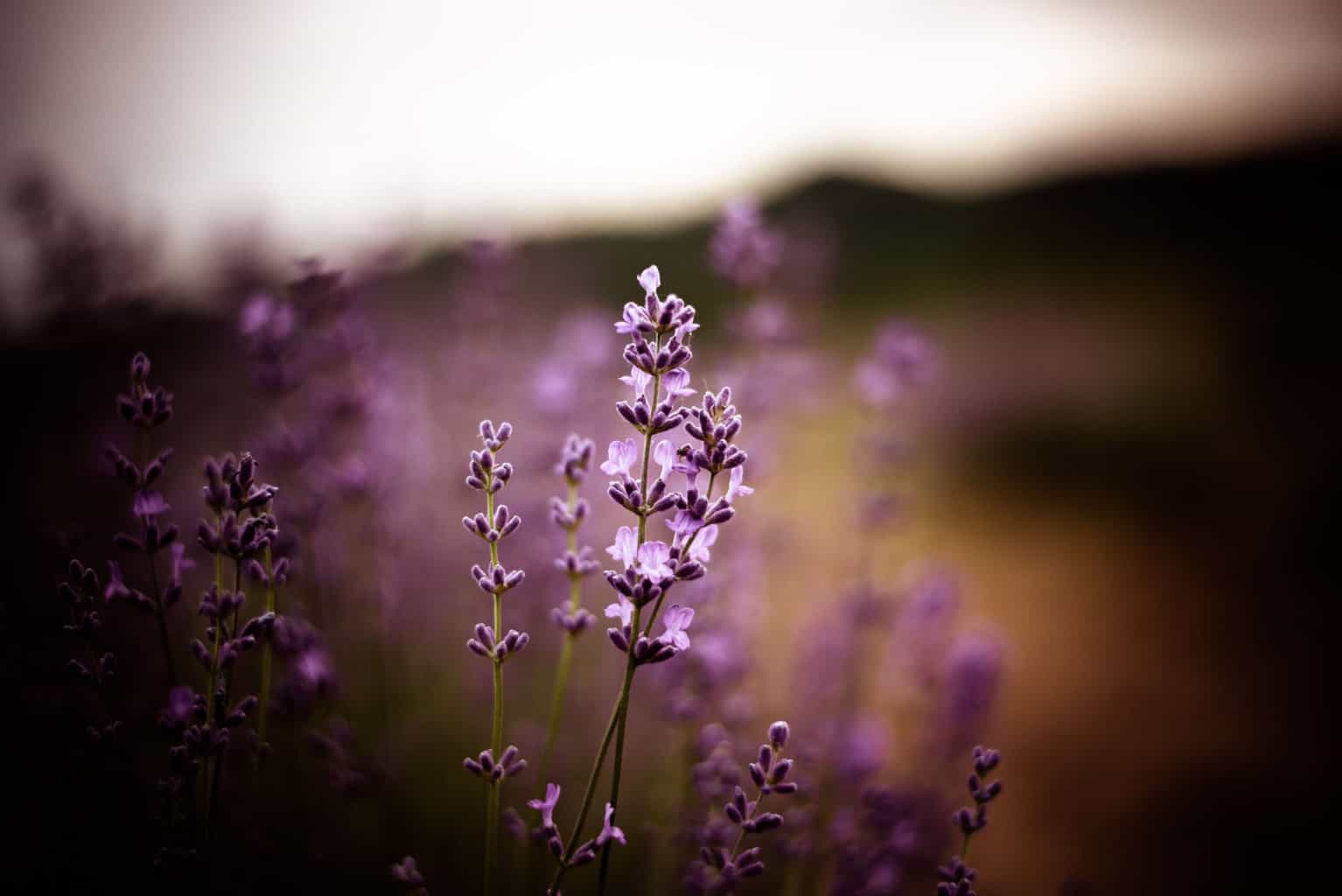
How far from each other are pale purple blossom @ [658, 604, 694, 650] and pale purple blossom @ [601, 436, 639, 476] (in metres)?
0.24

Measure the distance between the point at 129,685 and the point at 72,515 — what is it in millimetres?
1112

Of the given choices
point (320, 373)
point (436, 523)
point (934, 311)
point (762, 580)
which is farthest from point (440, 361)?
point (934, 311)

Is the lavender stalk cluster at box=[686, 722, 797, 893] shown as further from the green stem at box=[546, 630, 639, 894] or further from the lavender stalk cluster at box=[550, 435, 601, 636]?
the lavender stalk cluster at box=[550, 435, 601, 636]

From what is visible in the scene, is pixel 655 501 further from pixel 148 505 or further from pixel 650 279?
pixel 148 505

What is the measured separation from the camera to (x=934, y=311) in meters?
10.5

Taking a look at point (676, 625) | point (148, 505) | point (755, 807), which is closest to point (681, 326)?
Result: point (676, 625)

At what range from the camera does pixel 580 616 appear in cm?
122

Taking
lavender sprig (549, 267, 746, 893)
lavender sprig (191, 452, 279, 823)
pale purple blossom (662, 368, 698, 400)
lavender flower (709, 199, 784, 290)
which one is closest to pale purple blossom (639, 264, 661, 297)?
lavender sprig (549, 267, 746, 893)

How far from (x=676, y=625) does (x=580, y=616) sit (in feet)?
0.53

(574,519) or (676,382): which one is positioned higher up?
(676,382)

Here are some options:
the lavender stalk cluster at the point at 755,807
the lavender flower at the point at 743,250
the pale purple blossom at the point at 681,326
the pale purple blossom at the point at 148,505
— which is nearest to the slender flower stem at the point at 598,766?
the lavender stalk cluster at the point at 755,807

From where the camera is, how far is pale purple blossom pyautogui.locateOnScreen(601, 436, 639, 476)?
47.6 inches

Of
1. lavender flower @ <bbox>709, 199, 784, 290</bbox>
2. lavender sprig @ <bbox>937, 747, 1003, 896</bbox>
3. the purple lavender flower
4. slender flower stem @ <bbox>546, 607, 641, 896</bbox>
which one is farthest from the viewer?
the purple lavender flower

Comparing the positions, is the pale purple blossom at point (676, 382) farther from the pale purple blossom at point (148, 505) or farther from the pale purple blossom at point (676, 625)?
the pale purple blossom at point (148, 505)
